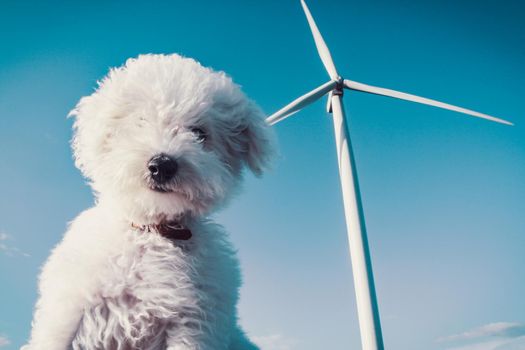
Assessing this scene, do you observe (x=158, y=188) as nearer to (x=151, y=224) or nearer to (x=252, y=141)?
(x=151, y=224)

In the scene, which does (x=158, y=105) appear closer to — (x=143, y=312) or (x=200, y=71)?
(x=200, y=71)

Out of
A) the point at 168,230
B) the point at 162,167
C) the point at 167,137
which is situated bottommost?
the point at 168,230

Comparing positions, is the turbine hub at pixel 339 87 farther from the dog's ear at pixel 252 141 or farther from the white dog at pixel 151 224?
the white dog at pixel 151 224

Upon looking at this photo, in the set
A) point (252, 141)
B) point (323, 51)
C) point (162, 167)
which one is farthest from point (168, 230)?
point (323, 51)

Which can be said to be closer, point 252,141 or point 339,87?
point 252,141

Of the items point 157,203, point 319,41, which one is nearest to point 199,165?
point 157,203
